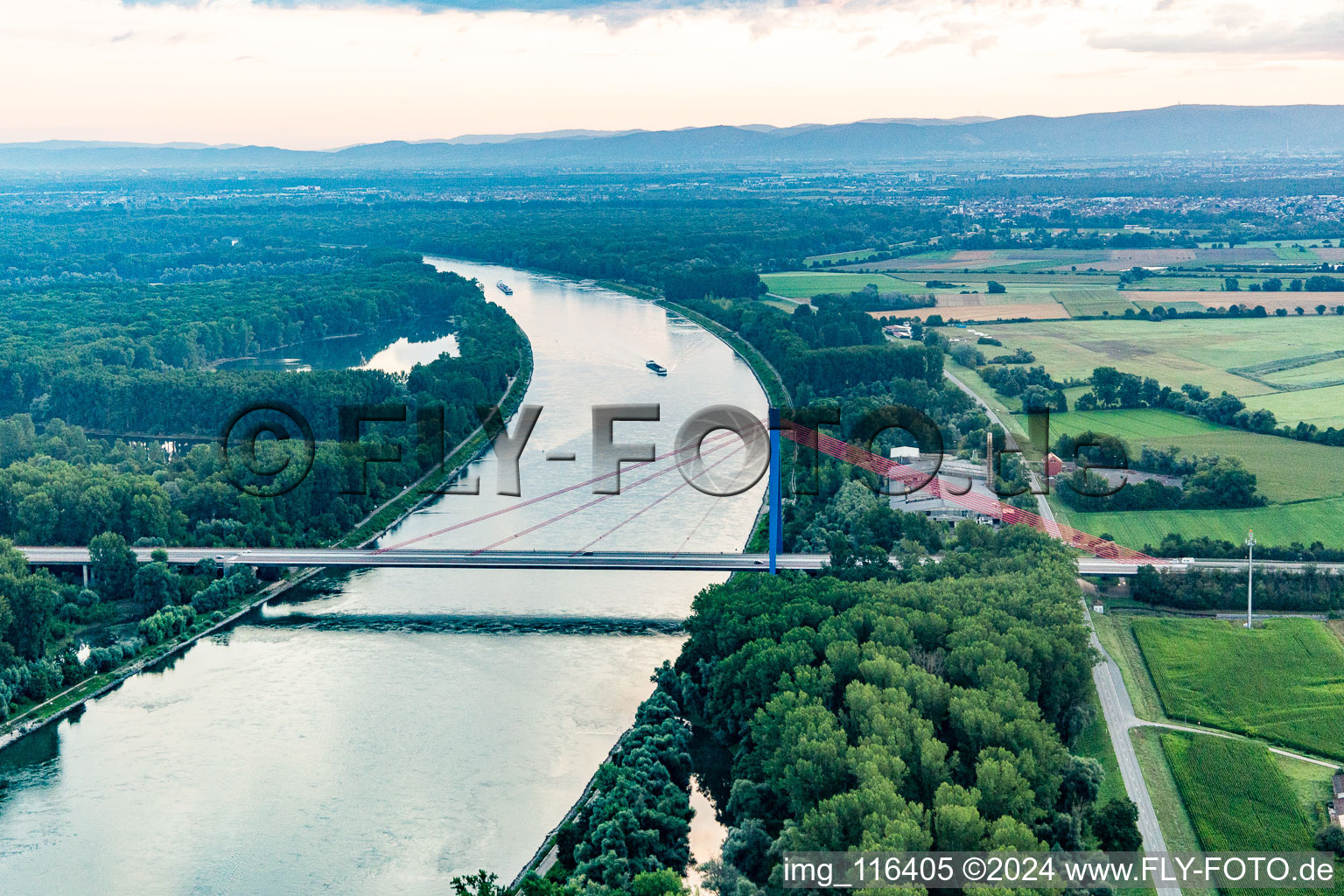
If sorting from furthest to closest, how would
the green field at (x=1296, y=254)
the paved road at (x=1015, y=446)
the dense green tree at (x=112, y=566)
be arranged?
the green field at (x=1296, y=254) → the paved road at (x=1015, y=446) → the dense green tree at (x=112, y=566)

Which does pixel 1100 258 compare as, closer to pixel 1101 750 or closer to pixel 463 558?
pixel 463 558

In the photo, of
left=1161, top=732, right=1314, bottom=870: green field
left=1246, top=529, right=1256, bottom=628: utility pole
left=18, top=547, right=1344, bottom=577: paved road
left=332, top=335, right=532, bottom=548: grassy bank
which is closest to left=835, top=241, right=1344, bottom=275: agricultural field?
left=332, top=335, right=532, bottom=548: grassy bank

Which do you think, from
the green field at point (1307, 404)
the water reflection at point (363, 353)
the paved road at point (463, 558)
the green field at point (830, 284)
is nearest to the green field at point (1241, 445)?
the green field at point (1307, 404)

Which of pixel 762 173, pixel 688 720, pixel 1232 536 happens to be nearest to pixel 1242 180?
pixel 762 173

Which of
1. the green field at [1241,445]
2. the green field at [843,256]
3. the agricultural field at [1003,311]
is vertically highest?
the green field at [843,256]

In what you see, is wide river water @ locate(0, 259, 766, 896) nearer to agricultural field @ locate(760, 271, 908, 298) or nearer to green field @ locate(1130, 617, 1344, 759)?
green field @ locate(1130, 617, 1344, 759)

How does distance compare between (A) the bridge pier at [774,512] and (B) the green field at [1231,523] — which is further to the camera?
(B) the green field at [1231,523]

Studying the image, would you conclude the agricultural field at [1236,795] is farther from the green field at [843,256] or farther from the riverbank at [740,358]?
the green field at [843,256]
